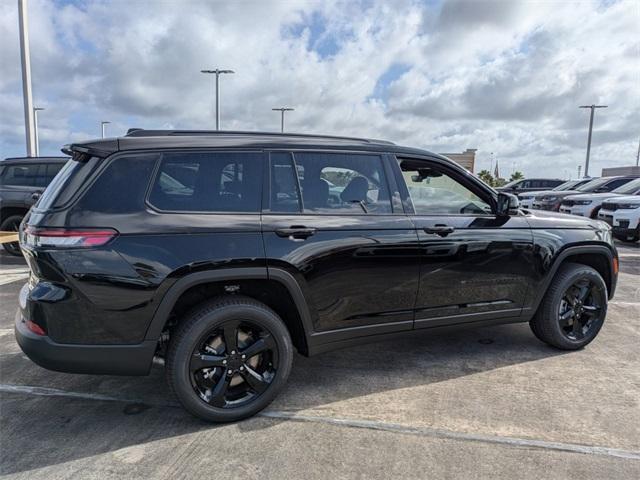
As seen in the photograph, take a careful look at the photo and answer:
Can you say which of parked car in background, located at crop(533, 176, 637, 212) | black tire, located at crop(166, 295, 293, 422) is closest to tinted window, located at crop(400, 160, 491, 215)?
black tire, located at crop(166, 295, 293, 422)

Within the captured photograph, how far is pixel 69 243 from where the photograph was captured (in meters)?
2.58

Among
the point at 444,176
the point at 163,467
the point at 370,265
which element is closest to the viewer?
→ the point at 163,467

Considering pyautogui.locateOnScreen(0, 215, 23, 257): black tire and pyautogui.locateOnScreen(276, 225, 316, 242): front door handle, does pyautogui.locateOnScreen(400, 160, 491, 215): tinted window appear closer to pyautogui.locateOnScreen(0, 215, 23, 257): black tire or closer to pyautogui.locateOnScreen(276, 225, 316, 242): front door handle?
pyautogui.locateOnScreen(276, 225, 316, 242): front door handle

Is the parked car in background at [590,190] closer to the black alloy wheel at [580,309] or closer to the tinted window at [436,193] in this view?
the black alloy wheel at [580,309]

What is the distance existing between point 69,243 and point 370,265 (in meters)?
1.85

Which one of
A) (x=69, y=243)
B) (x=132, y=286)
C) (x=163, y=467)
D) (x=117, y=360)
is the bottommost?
(x=163, y=467)

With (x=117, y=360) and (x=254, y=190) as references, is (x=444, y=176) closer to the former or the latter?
(x=254, y=190)

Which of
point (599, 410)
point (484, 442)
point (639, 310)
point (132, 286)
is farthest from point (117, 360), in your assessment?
point (639, 310)

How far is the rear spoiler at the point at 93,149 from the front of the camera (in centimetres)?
276

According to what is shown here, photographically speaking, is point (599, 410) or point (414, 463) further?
point (599, 410)

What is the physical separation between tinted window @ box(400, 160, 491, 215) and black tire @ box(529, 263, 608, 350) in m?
1.00

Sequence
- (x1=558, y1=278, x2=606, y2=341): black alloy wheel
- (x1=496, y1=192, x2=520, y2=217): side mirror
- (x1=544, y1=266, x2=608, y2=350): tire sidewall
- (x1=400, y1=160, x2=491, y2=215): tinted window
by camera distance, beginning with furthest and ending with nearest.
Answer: (x1=558, y1=278, x2=606, y2=341): black alloy wheel, (x1=544, y1=266, x2=608, y2=350): tire sidewall, (x1=496, y1=192, x2=520, y2=217): side mirror, (x1=400, y1=160, x2=491, y2=215): tinted window

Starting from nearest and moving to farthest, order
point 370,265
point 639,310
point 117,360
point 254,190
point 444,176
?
1. point 117,360
2. point 254,190
3. point 370,265
4. point 444,176
5. point 639,310

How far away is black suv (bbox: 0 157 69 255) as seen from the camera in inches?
325
